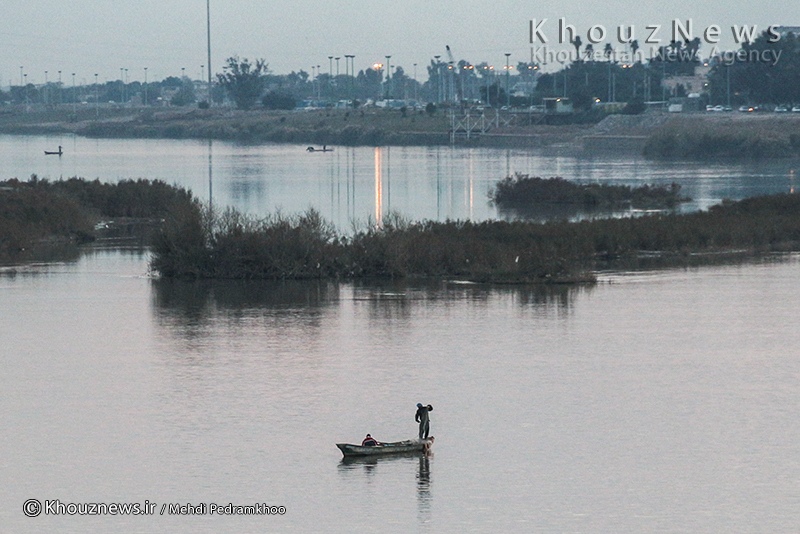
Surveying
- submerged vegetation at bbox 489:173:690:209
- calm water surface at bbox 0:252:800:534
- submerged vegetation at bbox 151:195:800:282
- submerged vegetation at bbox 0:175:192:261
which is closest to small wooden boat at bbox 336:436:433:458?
calm water surface at bbox 0:252:800:534

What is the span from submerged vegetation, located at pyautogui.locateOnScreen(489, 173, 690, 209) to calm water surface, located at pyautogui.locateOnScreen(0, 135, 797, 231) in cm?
173

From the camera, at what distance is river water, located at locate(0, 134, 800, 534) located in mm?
23453

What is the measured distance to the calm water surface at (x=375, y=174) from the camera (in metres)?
86.6

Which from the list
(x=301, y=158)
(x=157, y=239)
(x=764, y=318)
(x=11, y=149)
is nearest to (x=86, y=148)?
(x=11, y=149)

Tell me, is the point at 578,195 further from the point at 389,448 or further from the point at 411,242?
the point at 389,448

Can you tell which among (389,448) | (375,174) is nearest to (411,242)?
(389,448)

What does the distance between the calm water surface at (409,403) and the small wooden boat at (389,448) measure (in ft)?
0.76

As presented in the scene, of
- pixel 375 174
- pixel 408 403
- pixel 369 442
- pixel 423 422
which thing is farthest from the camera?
pixel 375 174

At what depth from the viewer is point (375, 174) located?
393ft

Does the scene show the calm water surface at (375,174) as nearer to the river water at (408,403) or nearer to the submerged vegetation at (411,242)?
the submerged vegetation at (411,242)

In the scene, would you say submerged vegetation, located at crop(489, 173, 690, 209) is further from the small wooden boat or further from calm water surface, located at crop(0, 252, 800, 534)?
the small wooden boat

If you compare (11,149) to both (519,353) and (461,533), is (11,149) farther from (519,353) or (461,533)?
(461,533)

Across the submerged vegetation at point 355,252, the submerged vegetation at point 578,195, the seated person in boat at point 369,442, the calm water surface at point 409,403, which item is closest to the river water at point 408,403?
the calm water surface at point 409,403

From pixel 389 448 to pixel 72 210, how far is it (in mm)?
44060
